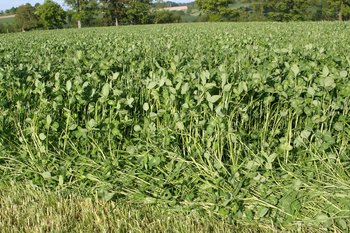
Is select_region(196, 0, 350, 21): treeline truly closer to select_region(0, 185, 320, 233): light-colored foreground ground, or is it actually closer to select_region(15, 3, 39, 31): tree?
select_region(15, 3, 39, 31): tree

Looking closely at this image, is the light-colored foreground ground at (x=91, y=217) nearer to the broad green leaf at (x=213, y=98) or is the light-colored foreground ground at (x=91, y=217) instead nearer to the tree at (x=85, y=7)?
the broad green leaf at (x=213, y=98)

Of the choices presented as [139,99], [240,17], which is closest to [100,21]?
[240,17]

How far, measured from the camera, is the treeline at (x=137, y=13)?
207 feet

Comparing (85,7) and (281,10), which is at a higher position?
(85,7)

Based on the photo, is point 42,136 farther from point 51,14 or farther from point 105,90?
point 51,14

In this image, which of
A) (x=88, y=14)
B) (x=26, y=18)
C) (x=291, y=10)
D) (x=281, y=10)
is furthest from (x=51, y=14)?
(x=291, y=10)

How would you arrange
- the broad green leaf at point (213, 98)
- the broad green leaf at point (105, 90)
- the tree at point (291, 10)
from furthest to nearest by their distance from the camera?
the tree at point (291, 10)
the broad green leaf at point (105, 90)
the broad green leaf at point (213, 98)

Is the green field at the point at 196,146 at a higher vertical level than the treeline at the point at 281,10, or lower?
lower

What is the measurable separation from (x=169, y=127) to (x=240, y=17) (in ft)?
231

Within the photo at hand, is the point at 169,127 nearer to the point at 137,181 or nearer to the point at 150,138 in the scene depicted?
the point at 150,138

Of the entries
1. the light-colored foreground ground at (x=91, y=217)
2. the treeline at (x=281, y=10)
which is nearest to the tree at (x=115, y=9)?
the treeline at (x=281, y=10)

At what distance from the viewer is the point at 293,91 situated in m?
3.15

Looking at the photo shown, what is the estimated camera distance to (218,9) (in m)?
68.2

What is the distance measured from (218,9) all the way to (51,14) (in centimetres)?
2793
